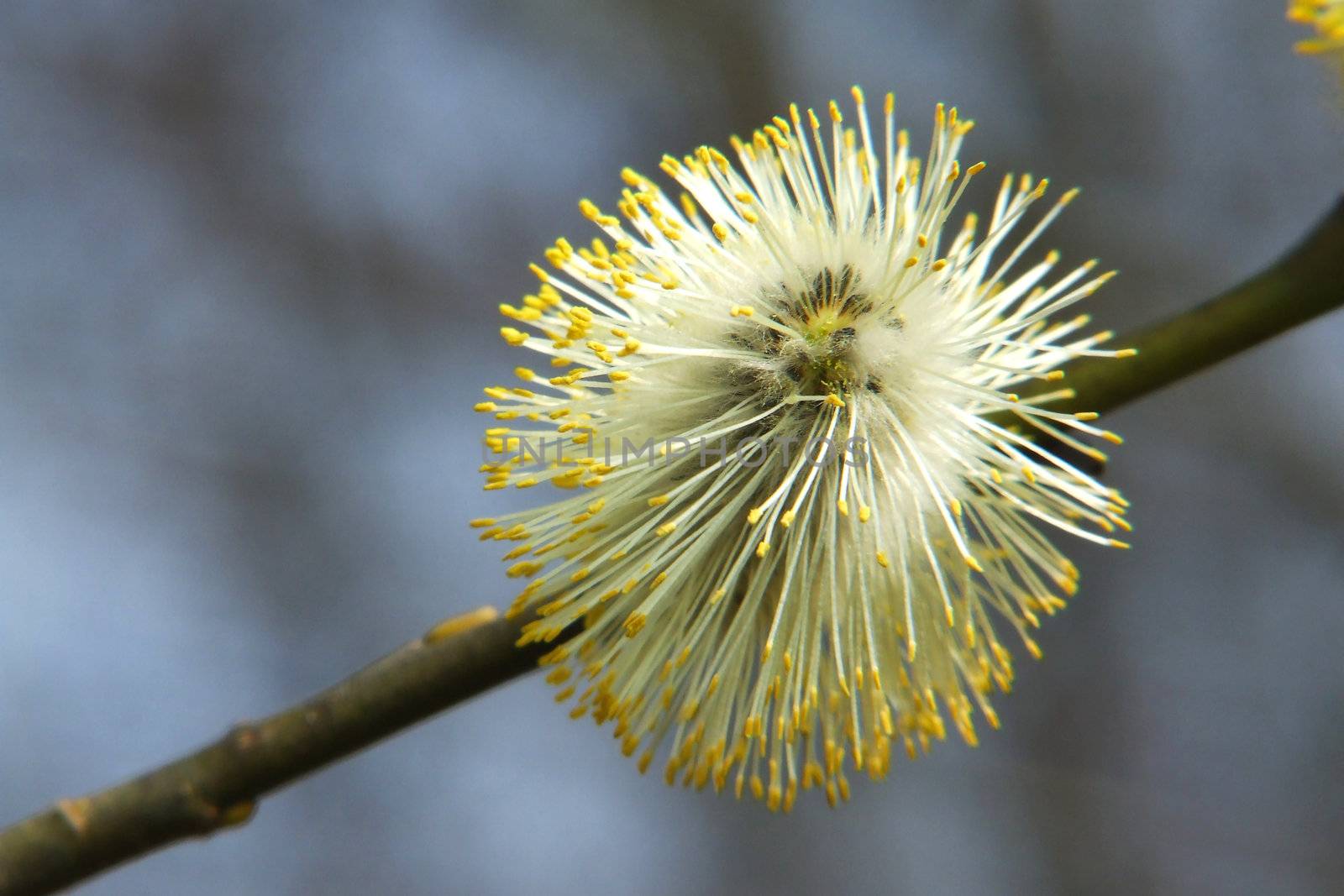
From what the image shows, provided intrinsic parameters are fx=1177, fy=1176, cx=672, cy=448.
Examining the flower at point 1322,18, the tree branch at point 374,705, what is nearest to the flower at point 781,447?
Result: the tree branch at point 374,705

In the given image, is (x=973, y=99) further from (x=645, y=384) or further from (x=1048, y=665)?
(x=645, y=384)

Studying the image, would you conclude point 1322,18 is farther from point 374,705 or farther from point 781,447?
point 374,705

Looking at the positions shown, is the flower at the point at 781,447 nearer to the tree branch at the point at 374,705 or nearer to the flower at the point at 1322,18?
the tree branch at the point at 374,705

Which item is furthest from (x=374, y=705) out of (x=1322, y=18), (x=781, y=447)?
(x=1322, y=18)

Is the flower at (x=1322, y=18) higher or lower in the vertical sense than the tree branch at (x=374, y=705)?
higher

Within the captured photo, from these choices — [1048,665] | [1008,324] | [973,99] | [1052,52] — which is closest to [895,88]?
[973,99]

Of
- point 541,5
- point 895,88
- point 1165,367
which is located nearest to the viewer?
point 1165,367
